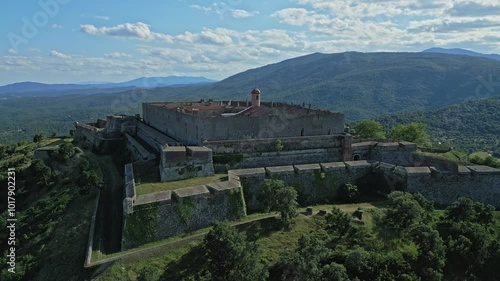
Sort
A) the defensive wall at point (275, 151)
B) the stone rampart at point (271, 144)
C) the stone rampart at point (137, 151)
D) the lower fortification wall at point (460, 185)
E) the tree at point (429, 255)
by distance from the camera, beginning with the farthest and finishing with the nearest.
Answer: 1. the stone rampart at point (137, 151)
2. the stone rampart at point (271, 144)
3. the defensive wall at point (275, 151)
4. the lower fortification wall at point (460, 185)
5. the tree at point (429, 255)

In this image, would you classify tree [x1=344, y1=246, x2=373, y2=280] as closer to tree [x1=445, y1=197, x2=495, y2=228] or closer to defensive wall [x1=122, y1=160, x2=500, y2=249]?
defensive wall [x1=122, y1=160, x2=500, y2=249]

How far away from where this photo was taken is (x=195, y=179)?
26656 mm

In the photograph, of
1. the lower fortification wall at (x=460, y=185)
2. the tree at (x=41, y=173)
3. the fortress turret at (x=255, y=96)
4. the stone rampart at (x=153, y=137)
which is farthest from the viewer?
the fortress turret at (x=255, y=96)

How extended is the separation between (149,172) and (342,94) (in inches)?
6601

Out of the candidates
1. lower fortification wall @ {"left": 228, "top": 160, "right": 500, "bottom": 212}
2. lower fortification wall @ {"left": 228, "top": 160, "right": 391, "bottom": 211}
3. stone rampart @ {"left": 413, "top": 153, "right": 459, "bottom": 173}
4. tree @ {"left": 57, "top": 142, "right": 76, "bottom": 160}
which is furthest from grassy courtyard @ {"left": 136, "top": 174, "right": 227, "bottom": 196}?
stone rampart @ {"left": 413, "top": 153, "right": 459, "bottom": 173}

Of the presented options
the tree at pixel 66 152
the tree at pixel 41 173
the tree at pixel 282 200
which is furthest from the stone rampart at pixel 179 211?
the tree at pixel 66 152

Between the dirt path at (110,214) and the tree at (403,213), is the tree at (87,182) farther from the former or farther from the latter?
the tree at (403,213)

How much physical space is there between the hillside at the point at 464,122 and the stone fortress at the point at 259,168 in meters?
76.8

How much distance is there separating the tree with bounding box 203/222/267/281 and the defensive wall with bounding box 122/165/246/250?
333 centimetres

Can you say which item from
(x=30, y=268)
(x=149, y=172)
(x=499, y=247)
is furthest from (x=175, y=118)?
(x=499, y=247)

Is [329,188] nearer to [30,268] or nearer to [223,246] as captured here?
[223,246]

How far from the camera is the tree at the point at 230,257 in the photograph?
18.6 metres

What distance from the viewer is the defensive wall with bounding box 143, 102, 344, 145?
31719mm

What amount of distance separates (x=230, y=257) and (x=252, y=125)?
52.3 ft
